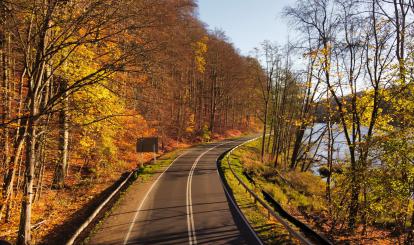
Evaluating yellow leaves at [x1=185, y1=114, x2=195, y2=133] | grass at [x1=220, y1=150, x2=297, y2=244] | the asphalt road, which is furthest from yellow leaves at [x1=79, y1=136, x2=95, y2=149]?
yellow leaves at [x1=185, y1=114, x2=195, y2=133]

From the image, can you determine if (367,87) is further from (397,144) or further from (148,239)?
(148,239)

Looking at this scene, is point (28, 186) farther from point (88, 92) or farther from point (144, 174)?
point (144, 174)

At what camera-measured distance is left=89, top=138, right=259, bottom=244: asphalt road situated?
1222 cm

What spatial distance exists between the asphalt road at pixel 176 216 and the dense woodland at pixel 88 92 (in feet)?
10.7

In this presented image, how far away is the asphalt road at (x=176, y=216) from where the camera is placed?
12.2m

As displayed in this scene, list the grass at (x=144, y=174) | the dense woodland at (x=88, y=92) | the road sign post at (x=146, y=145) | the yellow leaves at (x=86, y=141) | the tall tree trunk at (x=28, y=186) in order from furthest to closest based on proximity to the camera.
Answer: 1. the road sign post at (x=146, y=145)
2. the yellow leaves at (x=86, y=141)
3. the grass at (x=144, y=174)
4. the tall tree trunk at (x=28, y=186)
5. the dense woodland at (x=88, y=92)

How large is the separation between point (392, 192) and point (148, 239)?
29.8ft

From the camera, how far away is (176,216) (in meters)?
14.8

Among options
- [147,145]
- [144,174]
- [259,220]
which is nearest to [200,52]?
[147,145]

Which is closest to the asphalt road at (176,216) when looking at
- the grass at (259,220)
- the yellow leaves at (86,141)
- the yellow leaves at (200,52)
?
the grass at (259,220)

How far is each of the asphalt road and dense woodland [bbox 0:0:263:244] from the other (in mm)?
3270

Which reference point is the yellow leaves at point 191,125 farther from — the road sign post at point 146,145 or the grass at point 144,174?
the road sign post at point 146,145

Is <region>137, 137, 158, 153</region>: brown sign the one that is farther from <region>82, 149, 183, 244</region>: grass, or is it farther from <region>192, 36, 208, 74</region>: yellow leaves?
<region>192, 36, 208, 74</region>: yellow leaves

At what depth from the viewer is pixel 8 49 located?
40.1 feet
